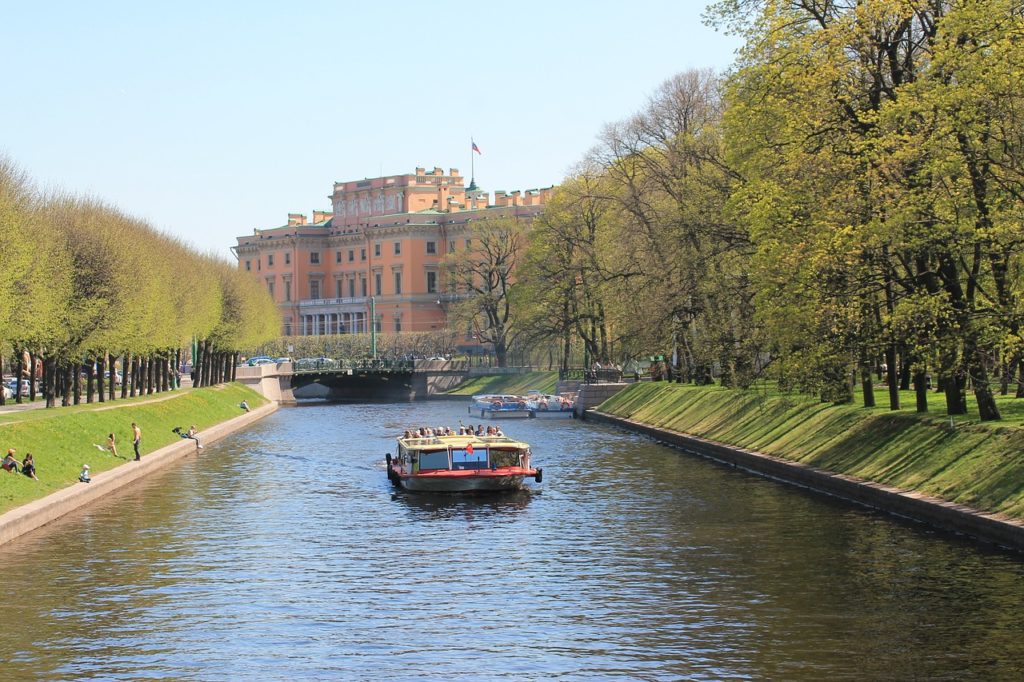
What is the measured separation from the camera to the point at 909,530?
38.3 metres

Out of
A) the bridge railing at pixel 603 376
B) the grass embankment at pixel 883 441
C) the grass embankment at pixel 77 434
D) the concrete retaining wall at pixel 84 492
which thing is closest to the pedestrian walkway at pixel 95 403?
the grass embankment at pixel 77 434

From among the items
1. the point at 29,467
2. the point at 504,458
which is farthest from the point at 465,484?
the point at 29,467

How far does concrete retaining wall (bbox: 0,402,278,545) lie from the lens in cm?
3991

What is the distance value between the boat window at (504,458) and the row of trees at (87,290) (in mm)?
19235

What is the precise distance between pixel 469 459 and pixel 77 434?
53.9 feet

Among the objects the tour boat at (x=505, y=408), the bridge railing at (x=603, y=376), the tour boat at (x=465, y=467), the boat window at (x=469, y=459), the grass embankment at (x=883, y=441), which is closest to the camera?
the grass embankment at (x=883, y=441)

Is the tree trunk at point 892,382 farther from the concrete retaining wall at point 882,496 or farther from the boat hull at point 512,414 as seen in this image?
the boat hull at point 512,414

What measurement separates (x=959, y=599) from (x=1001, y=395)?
88.3ft

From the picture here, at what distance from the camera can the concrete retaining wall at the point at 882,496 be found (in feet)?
115

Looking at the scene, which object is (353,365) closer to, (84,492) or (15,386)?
(15,386)

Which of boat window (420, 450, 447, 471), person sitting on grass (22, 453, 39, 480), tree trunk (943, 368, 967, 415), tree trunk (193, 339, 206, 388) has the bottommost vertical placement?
boat window (420, 450, 447, 471)

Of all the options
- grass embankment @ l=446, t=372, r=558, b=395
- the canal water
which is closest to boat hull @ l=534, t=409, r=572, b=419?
grass embankment @ l=446, t=372, r=558, b=395

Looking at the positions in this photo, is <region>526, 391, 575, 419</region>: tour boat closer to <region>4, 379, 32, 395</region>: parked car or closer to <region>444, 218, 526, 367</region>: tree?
<region>4, 379, 32, 395</region>: parked car

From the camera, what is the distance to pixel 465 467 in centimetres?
5338
